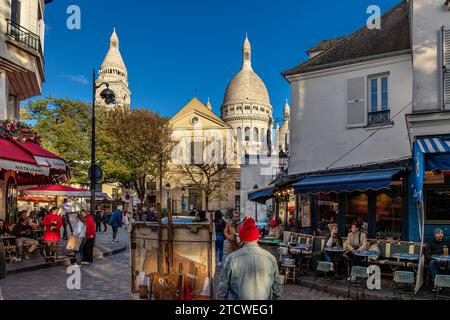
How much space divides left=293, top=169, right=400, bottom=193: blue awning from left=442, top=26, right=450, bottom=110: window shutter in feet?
7.47

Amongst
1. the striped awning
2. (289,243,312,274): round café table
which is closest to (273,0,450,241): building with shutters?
the striped awning

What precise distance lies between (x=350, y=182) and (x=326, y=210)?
362 centimetres

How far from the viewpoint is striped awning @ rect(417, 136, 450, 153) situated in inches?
390

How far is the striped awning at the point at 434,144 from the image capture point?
32.5 ft

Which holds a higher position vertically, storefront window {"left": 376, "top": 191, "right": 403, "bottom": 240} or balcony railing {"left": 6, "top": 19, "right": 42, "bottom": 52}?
balcony railing {"left": 6, "top": 19, "right": 42, "bottom": 52}

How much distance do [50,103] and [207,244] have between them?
45.2m

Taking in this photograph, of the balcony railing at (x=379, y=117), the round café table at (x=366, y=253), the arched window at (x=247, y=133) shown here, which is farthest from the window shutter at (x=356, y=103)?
the arched window at (x=247, y=133)

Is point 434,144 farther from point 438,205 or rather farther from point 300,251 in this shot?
point 300,251

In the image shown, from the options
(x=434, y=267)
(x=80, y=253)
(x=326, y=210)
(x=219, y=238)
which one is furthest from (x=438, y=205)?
(x=80, y=253)

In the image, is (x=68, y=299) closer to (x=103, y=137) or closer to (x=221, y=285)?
(x=221, y=285)

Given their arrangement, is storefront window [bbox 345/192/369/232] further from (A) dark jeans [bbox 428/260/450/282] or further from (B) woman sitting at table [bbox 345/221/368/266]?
(A) dark jeans [bbox 428/260/450/282]

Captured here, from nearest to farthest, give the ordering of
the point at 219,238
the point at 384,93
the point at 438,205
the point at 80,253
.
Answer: the point at 438,205 < the point at 219,238 < the point at 80,253 < the point at 384,93

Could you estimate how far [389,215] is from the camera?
45.0 ft
